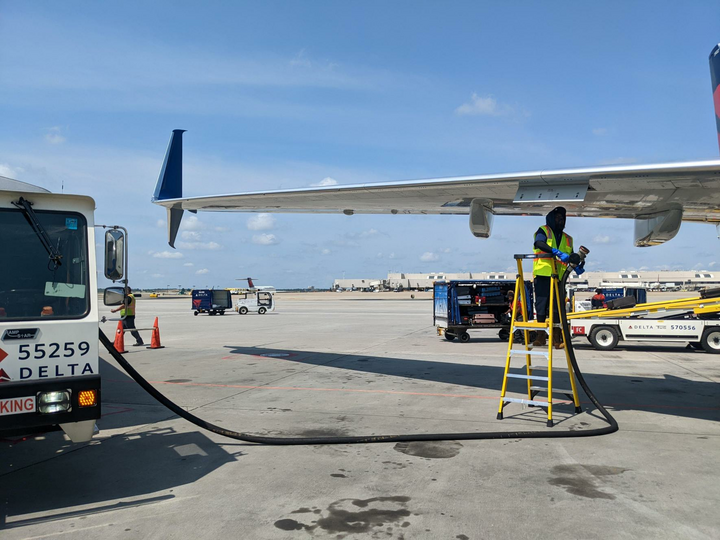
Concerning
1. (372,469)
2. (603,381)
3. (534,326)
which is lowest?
(603,381)

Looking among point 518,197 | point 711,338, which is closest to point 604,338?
point 711,338

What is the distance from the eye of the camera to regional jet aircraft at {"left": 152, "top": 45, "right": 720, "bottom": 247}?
6.84 meters

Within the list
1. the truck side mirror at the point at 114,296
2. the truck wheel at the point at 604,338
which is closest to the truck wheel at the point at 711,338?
the truck wheel at the point at 604,338

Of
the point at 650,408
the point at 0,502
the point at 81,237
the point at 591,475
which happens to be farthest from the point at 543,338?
the point at 0,502

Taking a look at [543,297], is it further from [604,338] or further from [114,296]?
[604,338]

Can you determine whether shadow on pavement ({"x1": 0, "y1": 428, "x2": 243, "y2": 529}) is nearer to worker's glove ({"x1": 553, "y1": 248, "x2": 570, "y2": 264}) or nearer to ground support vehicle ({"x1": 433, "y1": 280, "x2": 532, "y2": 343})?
worker's glove ({"x1": 553, "y1": 248, "x2": 570, "y2": 264})

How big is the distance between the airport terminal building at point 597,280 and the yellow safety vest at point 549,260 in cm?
6216

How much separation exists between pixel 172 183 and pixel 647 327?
1388 cm

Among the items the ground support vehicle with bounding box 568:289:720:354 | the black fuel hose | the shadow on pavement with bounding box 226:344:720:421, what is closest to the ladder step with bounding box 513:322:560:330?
the black fuel hose

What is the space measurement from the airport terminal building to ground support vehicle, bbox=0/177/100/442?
66801 millimetres

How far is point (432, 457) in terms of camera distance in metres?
6.06

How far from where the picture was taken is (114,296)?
5340 mm

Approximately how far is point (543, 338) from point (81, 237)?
259 inches

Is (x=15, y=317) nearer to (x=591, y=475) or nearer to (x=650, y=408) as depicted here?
(x=591, y=475)
